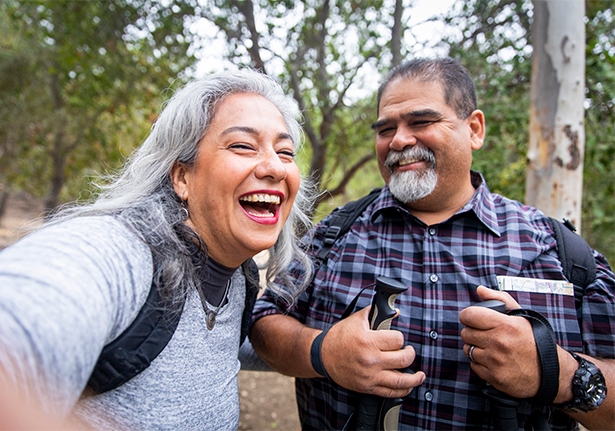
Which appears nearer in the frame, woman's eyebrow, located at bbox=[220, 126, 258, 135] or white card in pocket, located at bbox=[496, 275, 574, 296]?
woman's eyebrow, located at bbox=[220, 126, 258, 135]

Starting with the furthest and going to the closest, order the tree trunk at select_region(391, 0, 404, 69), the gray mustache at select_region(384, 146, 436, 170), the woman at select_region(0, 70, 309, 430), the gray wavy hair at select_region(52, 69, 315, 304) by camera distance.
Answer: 1. the tree trunk at select_region(391, 0, 404, 69)
2. the gray mustache at select_region(384, 146, 436, 170)
3. the gray wavy hair at select_region(52, 69, 315, 304)
4. the woman at select_region(0, 70, 309, 430)

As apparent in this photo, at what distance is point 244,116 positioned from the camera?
1531 millimetres

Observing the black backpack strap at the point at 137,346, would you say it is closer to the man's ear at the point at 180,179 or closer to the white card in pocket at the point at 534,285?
the man's ear at the point at 180,179

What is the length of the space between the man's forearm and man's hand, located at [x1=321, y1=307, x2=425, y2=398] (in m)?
0.24

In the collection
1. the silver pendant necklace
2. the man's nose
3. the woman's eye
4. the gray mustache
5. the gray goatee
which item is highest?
the man's nose

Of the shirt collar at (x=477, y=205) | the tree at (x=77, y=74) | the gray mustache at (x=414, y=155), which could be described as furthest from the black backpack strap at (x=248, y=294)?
the tree at (x=77, y=74)

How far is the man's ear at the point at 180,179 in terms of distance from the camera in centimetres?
155

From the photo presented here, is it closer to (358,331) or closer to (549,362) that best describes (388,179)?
(358,331)

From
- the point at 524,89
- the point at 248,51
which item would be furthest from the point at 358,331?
the point at 248,51

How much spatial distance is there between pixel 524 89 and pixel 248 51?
4.30m

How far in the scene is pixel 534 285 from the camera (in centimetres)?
171

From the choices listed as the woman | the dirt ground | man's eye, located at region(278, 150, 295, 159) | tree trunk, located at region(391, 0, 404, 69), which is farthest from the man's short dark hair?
the dirt ground

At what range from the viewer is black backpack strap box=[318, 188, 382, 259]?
6.76ft

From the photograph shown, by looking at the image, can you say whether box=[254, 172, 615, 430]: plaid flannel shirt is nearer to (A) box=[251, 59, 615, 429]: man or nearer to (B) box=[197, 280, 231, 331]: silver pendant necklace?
(A) box=[251, 59, 615, 429]: man
